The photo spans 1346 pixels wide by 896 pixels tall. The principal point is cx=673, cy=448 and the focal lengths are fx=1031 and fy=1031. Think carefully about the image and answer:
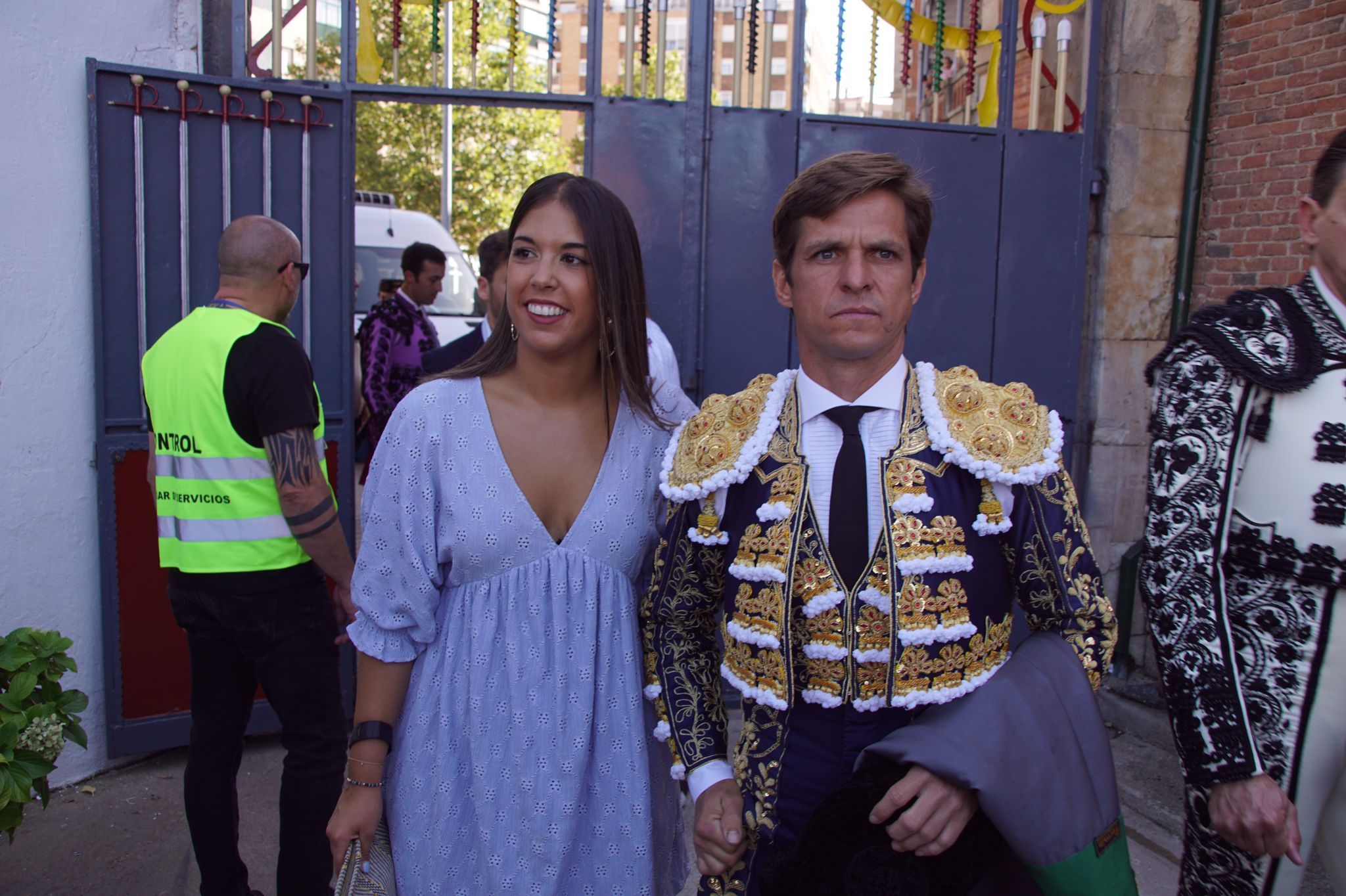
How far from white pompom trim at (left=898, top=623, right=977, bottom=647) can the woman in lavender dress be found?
54 centimetres

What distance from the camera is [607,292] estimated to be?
1.86 m

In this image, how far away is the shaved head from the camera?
288 centimetres

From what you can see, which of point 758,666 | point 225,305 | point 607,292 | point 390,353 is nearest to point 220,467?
point 225,305

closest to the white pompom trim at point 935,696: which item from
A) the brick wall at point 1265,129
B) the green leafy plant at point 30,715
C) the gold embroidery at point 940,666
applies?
the gold embroidery at point 940,666

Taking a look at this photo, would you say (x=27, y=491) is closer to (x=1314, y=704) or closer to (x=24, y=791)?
(x=24, y=791)

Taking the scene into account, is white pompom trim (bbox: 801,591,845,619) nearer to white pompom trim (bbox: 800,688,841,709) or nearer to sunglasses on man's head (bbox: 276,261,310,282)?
white pompom trim (bbox: 800,688,841,709)

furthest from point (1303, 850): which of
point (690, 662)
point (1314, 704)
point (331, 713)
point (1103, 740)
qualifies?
point (331, 713)

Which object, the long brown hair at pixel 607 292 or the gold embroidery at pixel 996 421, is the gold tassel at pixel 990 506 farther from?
the long brown hair at pixel 607 292

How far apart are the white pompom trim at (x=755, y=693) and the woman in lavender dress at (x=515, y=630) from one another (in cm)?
23

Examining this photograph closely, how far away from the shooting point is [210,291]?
3816mm

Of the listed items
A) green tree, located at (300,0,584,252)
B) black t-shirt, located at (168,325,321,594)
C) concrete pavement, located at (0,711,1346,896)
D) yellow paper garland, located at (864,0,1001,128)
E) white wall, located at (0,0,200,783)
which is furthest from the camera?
green tree, located at (300,0,584,252)

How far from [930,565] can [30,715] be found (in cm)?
225

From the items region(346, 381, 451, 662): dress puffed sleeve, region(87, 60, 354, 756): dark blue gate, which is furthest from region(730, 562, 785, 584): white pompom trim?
region(87, 60, 354, 756): dark blue gate

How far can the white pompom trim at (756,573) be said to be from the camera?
1537mm
